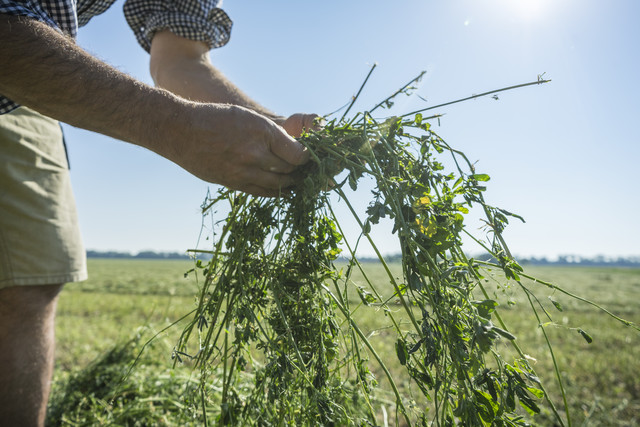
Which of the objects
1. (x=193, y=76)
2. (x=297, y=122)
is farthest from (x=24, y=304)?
(x=297, y=122)

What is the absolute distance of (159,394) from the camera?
204 cm

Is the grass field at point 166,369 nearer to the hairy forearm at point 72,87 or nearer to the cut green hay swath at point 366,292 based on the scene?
the cut green hay swath at point 366,292

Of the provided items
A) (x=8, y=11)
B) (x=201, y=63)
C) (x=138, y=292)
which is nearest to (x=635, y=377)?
(x=201, y=63)

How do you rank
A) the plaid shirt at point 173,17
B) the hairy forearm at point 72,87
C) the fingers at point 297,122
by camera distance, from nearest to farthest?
1. the hairy forearm at point 72,87
2. the fingers at point 297,122
3. the plaid shirt at point 173,17

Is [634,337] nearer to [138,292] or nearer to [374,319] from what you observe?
[374,319]

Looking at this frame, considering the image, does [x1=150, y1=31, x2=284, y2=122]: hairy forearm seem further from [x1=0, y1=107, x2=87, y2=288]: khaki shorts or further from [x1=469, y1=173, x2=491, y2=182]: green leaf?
[x1=469, y1=173, x2=491, y2=182]: green leaf

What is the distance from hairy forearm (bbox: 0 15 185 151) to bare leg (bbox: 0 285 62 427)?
1102mm

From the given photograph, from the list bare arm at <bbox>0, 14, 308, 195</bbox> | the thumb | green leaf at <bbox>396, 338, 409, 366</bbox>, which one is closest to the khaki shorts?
bare arm at <bbox>0, 14, 308, 195</bbox>

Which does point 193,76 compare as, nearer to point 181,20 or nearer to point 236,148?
point 181,20

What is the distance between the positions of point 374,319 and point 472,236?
5786 millimetres

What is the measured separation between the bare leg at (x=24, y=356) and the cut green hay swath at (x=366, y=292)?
1.13m

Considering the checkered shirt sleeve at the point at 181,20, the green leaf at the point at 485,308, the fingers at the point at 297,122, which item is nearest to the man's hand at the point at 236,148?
the fingers at the point at 297,122

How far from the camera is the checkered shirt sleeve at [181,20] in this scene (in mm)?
2391

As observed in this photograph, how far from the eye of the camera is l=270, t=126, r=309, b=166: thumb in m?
1.20
